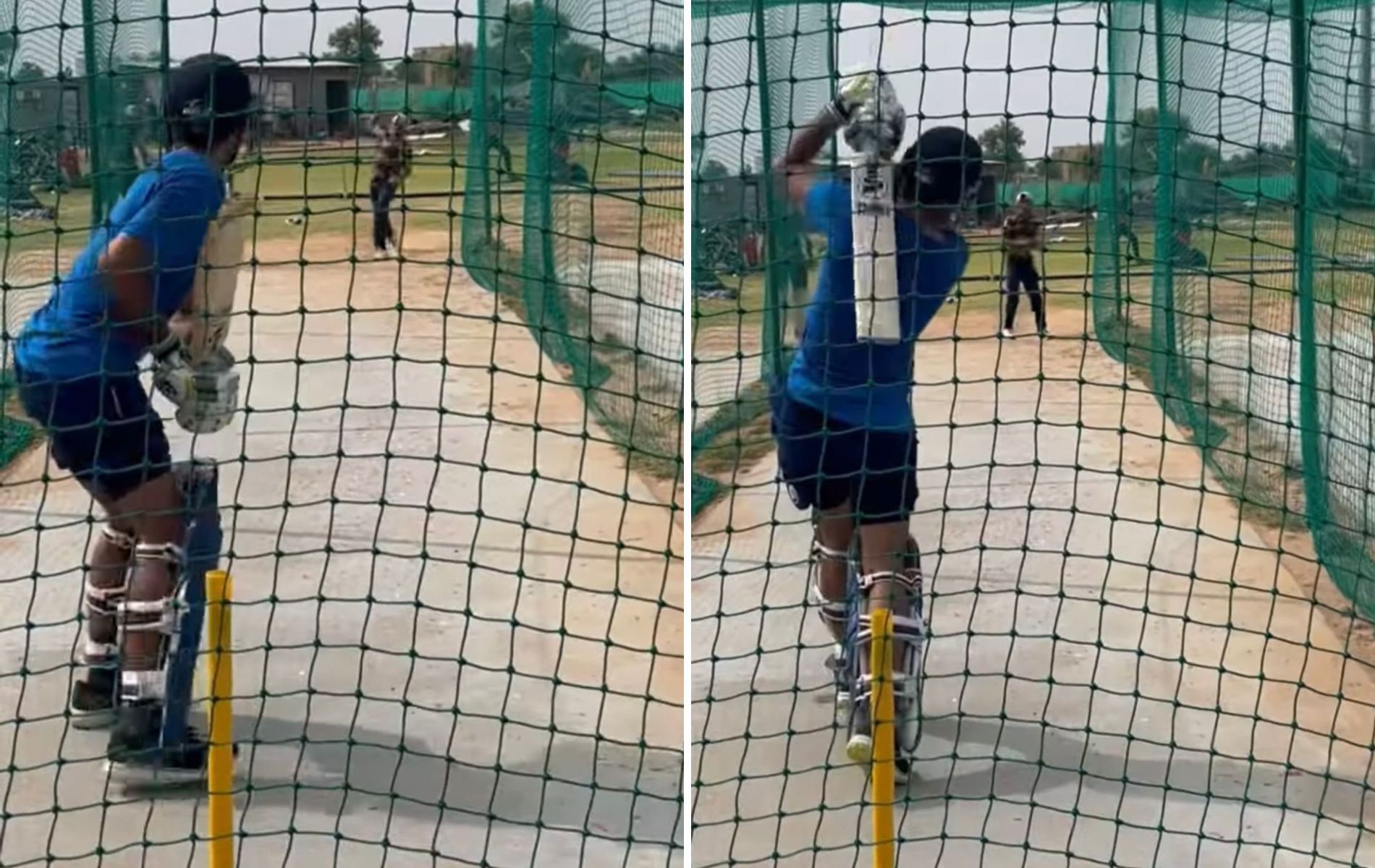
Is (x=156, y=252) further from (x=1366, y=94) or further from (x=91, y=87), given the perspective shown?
(x=1366, y=94)

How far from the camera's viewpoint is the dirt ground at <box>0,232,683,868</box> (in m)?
4.14

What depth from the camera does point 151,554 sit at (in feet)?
13.8

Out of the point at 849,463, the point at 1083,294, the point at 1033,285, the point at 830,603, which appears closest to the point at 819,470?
the point at 849,463

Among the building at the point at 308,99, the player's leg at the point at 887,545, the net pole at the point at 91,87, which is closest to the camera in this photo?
the player's leg at the point at 887,545

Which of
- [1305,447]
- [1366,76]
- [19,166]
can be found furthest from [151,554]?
[1305,447]

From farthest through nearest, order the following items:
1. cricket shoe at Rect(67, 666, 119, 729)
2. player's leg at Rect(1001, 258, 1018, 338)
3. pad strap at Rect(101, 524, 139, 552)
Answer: player's leg at Rect(1001, 258, 1018, 338) < cricket shoe at Rect(67, 666, 119, 729) < pad strap at Rect(101, 524, 139, 552)

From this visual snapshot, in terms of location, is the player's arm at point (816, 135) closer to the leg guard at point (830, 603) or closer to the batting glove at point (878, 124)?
the batting glove at point (878, 124)

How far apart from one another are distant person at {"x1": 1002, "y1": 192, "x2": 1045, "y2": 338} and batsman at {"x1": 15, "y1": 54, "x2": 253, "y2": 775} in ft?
8.94

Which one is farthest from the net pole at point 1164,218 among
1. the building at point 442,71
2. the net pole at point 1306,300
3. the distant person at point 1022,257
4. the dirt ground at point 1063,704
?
the building at point 442,71

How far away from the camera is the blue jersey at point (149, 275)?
3934 millimetres

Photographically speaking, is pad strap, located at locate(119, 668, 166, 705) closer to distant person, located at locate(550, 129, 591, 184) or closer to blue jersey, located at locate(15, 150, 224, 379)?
blue jersey, located at locate(15, 150, 224, 379)

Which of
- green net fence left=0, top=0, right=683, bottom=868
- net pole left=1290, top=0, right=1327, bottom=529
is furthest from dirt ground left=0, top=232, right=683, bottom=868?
net pole left=1290, top=0, right=1327, bottom=529

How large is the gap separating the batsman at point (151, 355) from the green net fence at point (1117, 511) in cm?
137

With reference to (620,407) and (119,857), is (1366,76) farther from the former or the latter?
(119,857)
